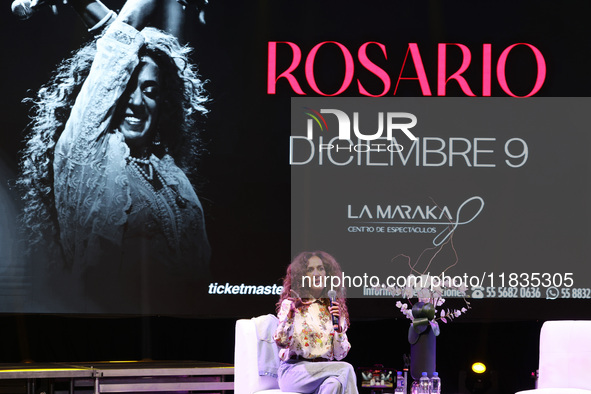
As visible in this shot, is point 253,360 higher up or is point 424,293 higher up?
point 424,293

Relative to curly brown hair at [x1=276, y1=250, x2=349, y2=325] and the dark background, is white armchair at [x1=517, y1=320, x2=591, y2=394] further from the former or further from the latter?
curly brown hair at [x1=276, y1=250, x2=349, y2=325]

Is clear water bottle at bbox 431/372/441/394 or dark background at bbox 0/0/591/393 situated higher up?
dark background at bbox 0/0/591/393

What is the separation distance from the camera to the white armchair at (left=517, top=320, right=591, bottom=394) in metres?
5.34

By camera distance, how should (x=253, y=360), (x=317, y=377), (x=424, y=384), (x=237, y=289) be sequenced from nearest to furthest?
(x=424, y=384) → (x=317, y=377) → (x=253, y=360) → (x=237, y=289)

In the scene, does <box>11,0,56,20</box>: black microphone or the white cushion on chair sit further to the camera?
<box>11,0,56,20</box>: black microphone

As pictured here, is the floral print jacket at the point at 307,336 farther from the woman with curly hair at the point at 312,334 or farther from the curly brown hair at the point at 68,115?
the curly brown hair at the point at 68,115

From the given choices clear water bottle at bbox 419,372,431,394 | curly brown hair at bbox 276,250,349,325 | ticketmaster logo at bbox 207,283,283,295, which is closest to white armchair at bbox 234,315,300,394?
curly brown hair at bbox 276,250,349,325

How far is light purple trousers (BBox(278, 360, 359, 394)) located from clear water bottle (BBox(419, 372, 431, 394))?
15.9 inches

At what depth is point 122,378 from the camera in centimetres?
543

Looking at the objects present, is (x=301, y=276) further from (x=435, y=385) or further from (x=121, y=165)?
(x=121, y=165)

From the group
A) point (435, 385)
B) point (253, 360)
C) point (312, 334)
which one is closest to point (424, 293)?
point (435, 385)

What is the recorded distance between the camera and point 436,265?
6.55 metres

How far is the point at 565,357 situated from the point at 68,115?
3.79 metres

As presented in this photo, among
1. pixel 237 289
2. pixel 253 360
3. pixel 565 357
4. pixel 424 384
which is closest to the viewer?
pixel 424 384
